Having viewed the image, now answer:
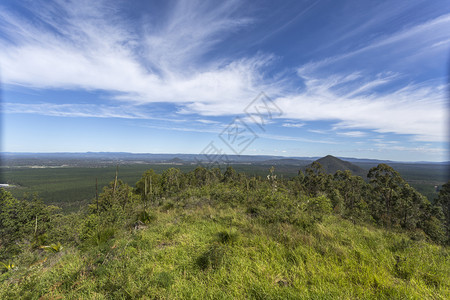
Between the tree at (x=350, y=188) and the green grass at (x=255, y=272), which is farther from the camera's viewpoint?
the tree at (x=350, y=188)

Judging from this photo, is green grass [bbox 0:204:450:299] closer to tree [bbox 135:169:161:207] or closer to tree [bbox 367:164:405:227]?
tree [bbox 135:169:161:207]

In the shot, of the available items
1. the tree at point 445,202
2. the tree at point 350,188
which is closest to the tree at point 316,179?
the tree at point 350,188

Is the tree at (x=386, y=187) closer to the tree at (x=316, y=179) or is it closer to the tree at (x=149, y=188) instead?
the tree at (x=316, y=179)

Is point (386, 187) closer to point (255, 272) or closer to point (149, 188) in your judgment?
point (255, 272)

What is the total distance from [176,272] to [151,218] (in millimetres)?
6010

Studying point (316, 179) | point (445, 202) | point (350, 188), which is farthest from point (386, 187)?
point (316, 179)

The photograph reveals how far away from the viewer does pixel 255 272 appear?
10.9 ft

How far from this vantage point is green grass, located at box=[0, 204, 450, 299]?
9.07 feet

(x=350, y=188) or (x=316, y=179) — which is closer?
(x=350, y=188)

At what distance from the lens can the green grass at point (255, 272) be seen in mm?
2764

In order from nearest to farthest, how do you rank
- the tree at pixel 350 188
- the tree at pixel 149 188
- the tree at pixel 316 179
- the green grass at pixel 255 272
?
the green grass at pixel 255 272 < the tree at pixel 149 188 < the tree at pixel 350 188 < the tree at pixel 316 179

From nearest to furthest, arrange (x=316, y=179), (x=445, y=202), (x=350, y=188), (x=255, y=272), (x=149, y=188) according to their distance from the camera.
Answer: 1. (x=255, y=272)
2. (x=445, y=202)
3. (x=350, y=188)
4. (x=316, y=179)
5. (x=149, y=188)

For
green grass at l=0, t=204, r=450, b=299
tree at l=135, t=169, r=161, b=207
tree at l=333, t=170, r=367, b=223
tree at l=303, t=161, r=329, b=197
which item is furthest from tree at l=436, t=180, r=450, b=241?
tree at l=135, t=169, r=161, b=207

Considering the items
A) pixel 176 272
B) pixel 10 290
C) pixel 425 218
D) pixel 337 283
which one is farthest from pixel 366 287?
pixel 425 218
